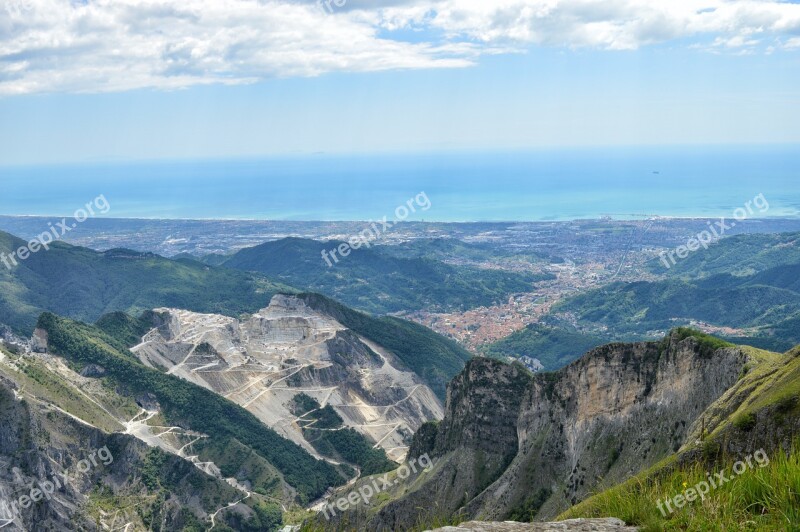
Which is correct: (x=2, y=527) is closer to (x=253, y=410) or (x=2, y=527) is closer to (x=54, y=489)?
(x=54, y=489)

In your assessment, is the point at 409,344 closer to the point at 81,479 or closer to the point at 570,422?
the point at 81,479

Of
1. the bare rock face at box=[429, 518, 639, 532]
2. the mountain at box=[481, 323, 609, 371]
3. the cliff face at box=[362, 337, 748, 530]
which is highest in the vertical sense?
the bare rock face at box=[429, 518, 639, 532]

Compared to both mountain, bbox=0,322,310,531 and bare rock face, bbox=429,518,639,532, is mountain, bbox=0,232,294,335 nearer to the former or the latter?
mountain, bbox=0,322,310,531

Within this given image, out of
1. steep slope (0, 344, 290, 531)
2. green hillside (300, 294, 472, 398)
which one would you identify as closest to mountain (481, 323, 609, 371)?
green hillside (300, 294, 472, 398)

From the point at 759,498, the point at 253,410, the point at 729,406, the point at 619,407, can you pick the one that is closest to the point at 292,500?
the point at 253,410

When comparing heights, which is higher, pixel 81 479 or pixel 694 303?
pixel 694 303
